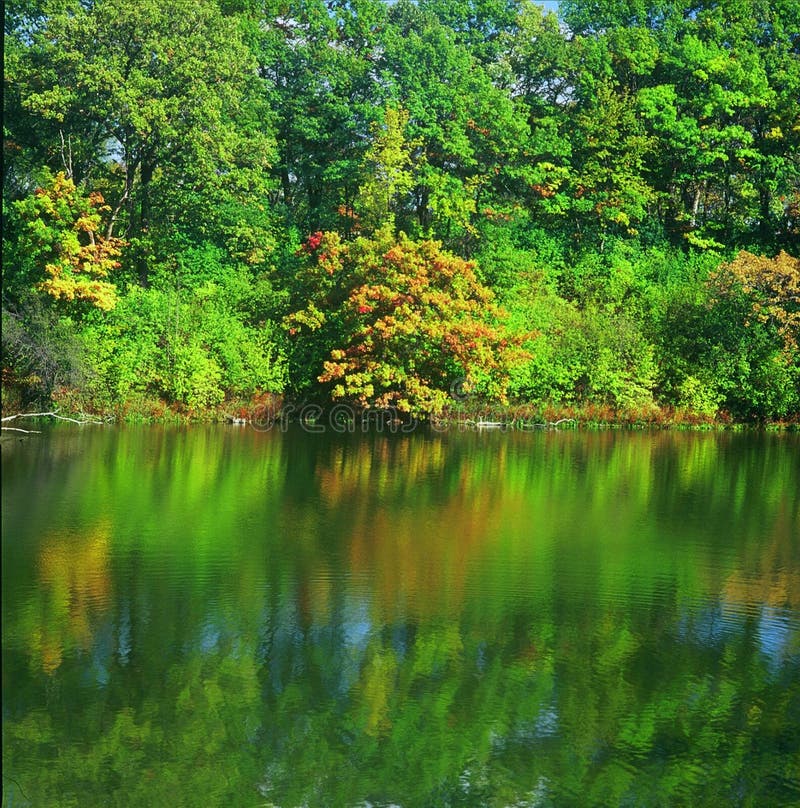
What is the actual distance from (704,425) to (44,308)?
20694 millimetres

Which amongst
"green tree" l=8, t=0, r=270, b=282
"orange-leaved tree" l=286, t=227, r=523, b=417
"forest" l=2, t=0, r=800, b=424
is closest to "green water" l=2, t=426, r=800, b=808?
"orange-leaved tree" l=286, t=227, r=523, b=417

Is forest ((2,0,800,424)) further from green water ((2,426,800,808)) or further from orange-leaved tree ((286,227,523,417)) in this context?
green water ((2,426,800,808))

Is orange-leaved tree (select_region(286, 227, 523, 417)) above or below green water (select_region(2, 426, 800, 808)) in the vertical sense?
above

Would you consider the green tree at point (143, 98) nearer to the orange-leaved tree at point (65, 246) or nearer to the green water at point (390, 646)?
the orange-leaved tree at point (65, 246)

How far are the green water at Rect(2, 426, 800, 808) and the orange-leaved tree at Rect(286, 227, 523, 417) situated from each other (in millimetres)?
11999

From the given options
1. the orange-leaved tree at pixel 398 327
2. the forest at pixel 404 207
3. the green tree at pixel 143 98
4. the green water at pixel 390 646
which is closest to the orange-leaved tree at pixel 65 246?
the forest at pixel 404 207

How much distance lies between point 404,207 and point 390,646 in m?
30.0

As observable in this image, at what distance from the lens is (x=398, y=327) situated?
30.4 meters

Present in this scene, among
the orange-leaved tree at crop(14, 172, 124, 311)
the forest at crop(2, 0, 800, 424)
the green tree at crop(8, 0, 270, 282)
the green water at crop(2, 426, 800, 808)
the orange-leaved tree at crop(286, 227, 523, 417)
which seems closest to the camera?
the green water at crop(2, 426, 800, 808)

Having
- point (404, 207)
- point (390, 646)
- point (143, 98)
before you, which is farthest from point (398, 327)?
point (390, 646)

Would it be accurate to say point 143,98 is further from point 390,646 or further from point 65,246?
point 390,646

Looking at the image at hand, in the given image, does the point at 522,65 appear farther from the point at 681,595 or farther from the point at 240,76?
the point at 681,595

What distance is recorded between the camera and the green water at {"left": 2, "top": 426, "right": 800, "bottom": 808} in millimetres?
7242

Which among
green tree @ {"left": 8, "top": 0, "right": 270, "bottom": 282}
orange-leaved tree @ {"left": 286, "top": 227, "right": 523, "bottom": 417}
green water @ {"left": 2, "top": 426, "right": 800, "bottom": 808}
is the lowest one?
green water @ {"left": 2, "top": 426, "right": 800, "bottom": 808}
